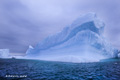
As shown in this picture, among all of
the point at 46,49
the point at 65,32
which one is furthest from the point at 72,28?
the point at 46,49

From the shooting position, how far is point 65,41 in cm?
3312

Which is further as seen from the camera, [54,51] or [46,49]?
[46,49]

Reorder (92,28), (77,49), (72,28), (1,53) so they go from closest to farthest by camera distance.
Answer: (77,49) → (92,28) → (72,28) → (1,53)

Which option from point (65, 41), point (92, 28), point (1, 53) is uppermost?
point (92, 28)

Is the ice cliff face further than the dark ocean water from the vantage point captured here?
Yes

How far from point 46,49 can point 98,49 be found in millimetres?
21137

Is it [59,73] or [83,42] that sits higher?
[83,42]

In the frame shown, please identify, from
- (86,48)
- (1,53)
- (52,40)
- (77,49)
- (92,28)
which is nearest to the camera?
(86,48)

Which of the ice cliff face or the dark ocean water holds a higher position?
the ice cliff face

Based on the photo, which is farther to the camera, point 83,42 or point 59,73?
point 83,42

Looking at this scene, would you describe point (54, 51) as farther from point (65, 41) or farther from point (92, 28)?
point (92, 28)

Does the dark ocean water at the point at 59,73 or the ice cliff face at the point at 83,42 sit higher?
the ice cliff face at the point at 83,42

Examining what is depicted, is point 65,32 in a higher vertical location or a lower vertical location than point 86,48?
higher

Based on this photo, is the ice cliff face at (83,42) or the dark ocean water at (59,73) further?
the ice cliff face at (83,42)
